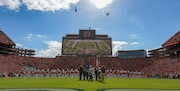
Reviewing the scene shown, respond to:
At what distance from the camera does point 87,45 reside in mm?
90312

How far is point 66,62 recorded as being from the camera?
85375 mm

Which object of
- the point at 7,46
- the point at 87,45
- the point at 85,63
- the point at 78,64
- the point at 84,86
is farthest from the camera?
the point at 87,45

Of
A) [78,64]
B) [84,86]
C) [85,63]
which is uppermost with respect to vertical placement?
[85,63]

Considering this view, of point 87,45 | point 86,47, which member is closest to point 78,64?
point 86,47

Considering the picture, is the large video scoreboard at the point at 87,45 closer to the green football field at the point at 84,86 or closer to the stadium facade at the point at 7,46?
the stadium facade at the point at 7,46

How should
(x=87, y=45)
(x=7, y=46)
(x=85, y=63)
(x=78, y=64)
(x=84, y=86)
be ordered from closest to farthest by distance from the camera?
1. (x=84, y=86)
2. (x=85, y=63)
3. (x=78, y=64)
4. (x=7, y=46)
5. (x=87, y=45)

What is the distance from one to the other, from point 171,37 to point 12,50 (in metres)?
61.2

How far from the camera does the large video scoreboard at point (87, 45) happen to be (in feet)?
292

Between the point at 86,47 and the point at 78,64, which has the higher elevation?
the point at 86,47

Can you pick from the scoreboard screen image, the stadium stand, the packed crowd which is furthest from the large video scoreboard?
the packed crowd

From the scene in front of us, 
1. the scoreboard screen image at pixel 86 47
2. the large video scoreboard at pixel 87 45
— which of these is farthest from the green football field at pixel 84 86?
the scoreboard screen image at pixel 86 47

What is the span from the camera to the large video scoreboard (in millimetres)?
88875

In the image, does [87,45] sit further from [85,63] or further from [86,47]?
[85,63]

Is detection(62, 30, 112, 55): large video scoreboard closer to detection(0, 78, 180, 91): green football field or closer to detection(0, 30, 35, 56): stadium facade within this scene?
detection(0, 30, 35, 56): stadium facade
